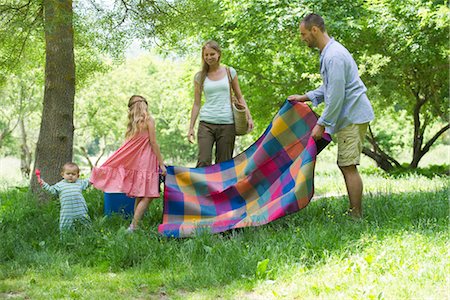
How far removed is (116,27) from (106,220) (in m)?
3.12

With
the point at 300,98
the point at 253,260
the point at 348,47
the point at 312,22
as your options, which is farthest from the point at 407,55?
the point at 253,260

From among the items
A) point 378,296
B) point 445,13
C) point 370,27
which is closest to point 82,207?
point 378,296

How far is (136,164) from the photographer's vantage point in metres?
6.32

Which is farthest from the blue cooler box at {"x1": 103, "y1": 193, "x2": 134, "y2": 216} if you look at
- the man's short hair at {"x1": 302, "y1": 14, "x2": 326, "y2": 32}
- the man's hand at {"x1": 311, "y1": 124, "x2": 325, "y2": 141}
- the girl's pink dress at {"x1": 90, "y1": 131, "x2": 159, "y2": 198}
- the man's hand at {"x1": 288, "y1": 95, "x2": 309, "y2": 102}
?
the man's short hair at {"x1": 302, "y1": 14, "x2": 326, "y2": 32}

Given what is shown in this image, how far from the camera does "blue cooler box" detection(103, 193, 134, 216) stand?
6.68 meters

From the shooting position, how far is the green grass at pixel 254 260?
3871 millimetres

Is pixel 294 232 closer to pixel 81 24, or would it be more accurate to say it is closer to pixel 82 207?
pixel 82 207

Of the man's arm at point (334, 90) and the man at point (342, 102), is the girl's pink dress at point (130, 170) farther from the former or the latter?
the man's arm at point (334, 90)

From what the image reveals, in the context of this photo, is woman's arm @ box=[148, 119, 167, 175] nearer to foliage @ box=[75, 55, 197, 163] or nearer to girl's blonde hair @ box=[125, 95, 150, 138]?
girl's blonde hair @ box=[125, 95, 150, 138]

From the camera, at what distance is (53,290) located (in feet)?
13.7

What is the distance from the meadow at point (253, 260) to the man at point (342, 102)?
56cm

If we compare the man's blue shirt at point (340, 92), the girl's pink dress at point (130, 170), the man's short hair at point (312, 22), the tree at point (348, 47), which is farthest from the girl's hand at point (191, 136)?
the tree at point (348, 47)

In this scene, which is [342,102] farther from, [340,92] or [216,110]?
[216,110]

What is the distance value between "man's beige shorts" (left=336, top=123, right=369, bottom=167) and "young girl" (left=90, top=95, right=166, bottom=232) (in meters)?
1.89
